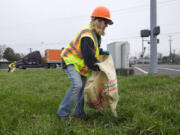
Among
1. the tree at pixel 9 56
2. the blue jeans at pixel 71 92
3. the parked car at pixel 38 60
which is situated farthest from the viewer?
the tree at pixel 9 56

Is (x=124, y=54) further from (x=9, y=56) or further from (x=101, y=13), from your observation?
(x=9, y=56)

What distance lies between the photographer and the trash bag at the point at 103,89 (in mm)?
2320

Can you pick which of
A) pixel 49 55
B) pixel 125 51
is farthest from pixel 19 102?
pixel 49 55

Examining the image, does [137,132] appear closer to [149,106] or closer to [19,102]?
[149,106]

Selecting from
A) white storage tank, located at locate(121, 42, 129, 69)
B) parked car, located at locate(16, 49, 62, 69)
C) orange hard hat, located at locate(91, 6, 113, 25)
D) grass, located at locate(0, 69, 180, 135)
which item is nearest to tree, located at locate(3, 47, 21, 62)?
parked car, located at locate(16, 49, 62, 69)

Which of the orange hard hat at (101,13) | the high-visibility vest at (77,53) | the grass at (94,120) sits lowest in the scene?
the grass at (94,120)

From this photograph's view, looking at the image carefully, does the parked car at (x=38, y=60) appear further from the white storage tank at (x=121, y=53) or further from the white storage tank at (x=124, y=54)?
the white storage tank at (x=124, y=54)

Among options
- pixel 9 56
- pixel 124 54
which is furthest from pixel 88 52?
pixel 9 56

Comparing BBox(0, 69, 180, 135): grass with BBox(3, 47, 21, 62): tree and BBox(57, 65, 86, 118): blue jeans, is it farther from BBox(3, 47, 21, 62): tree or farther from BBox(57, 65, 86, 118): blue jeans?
BBox(3, 47, 21, 62): tree

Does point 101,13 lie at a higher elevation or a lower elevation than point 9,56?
lower

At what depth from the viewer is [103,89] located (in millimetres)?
2387

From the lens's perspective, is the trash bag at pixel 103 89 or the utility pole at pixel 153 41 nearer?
the trash bag at pixel 103 89

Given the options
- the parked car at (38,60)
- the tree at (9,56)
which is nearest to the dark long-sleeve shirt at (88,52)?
the parked car at (38,60)

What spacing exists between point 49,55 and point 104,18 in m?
26.8
